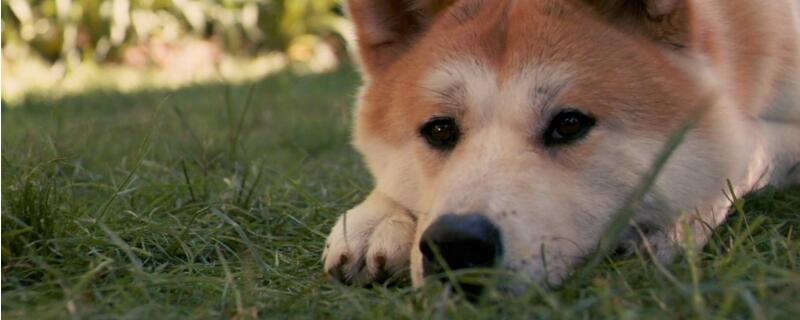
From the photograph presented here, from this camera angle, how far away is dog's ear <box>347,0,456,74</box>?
311 cm

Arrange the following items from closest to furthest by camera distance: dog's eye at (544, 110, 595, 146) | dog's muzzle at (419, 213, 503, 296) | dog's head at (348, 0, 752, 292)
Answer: dog's muzzle at (419, 213, 503, 296), dog's head at (348, 0, 752, 292), dog's eye at (544, 110, 595, 146)

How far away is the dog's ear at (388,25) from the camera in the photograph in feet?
10.2

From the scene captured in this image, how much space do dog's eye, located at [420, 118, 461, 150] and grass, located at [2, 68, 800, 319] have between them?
1.42 ft

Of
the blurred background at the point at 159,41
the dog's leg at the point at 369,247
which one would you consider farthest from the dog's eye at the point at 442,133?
the blurred background at the point at 159,41

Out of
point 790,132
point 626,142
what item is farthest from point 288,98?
point 626,142

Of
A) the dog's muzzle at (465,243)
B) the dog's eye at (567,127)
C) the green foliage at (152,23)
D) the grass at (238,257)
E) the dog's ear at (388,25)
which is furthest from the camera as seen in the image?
the green foliage at (152,23)

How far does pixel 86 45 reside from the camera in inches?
383

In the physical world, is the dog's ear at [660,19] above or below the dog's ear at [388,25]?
above

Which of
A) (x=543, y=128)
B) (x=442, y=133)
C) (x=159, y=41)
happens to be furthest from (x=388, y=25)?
(x=159, y=41)

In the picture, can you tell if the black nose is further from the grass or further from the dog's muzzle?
the grass

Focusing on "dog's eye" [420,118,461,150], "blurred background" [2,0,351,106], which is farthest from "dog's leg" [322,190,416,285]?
"blurred background" [2,0,351,106]

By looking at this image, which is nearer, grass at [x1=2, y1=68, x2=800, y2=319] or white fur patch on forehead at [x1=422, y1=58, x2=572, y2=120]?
grass at [x1=2, y1=68, x2=800, y2=319]

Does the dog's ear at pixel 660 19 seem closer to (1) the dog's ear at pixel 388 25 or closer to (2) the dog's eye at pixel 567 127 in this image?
(2) the dog's eye at pixel 567 127

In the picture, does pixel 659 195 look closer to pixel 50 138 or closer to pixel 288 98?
pixel 50 138
